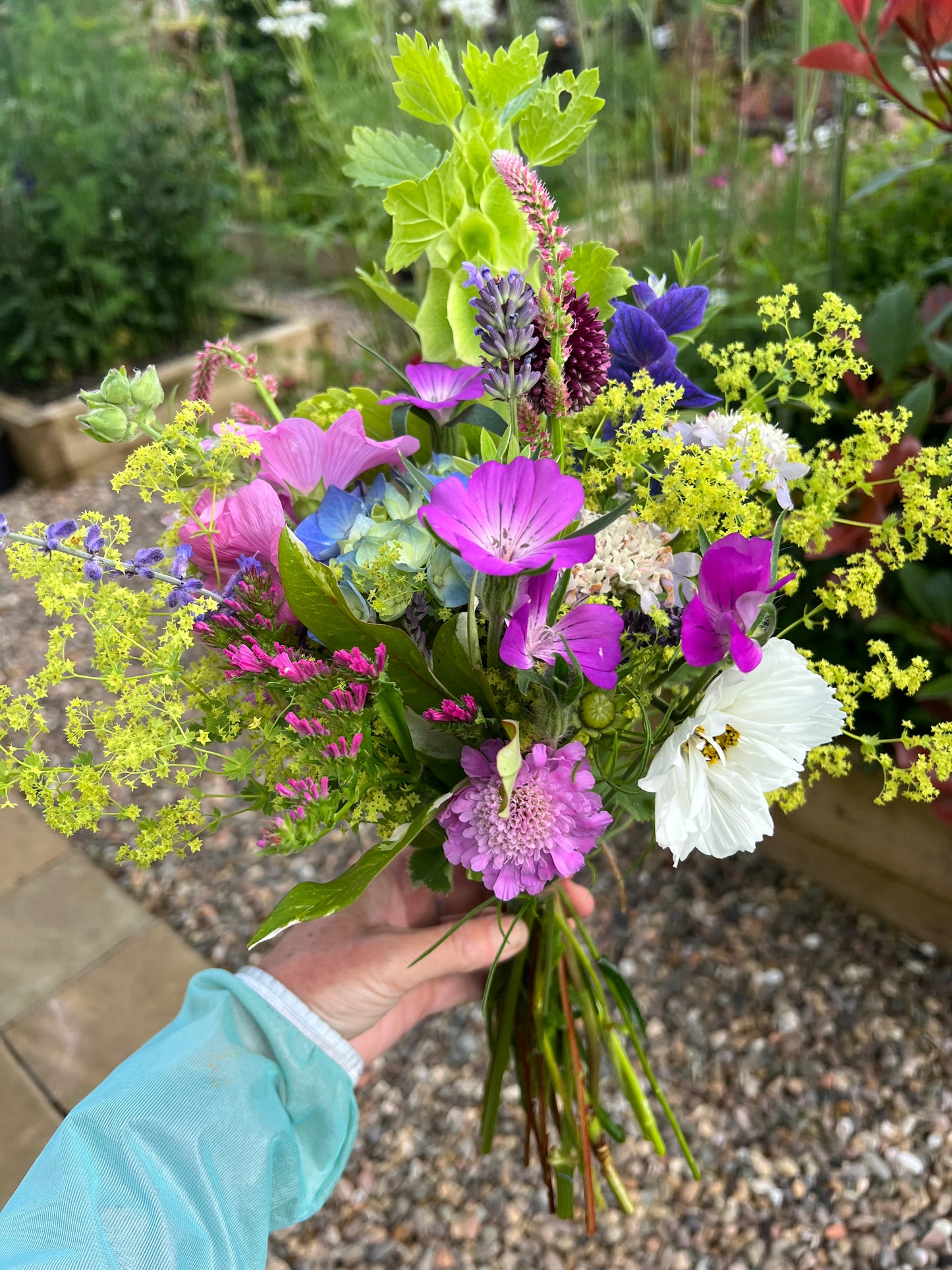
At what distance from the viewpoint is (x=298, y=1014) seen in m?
0.91

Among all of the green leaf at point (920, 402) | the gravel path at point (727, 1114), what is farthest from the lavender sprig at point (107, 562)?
the gravel path at point (727, 1114)

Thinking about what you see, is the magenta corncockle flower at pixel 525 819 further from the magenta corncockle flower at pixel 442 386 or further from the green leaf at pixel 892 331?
the green leaf at pixel 892 331

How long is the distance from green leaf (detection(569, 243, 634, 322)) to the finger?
0.56m

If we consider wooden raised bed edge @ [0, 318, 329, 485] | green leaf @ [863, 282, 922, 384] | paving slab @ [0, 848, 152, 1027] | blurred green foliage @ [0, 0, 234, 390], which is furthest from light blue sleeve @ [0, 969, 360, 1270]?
blurred green foliage @ [0, 0, 234, 390]

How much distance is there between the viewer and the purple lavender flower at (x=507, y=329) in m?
0.48

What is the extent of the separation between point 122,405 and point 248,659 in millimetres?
212

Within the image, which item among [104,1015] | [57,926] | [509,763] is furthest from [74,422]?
[509,763]

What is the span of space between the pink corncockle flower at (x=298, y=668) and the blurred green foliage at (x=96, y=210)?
3.51 meters

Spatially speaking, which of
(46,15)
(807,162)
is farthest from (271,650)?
(46,15)

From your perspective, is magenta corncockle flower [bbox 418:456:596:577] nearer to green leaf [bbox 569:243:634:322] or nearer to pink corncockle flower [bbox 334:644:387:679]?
pink corncockle flower [bbox 334:644:387:679]

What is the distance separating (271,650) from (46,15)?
463cm

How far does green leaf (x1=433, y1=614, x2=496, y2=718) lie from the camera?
1.84 ft

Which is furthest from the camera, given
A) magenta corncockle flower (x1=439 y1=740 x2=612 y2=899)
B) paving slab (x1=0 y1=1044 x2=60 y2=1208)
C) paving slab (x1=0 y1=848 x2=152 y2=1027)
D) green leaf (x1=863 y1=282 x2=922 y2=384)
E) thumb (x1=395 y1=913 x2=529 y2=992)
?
paving slab (x1=0 y1=848 x2=152 y2=1027)

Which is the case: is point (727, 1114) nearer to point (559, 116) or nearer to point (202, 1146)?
point (202, 1146)
